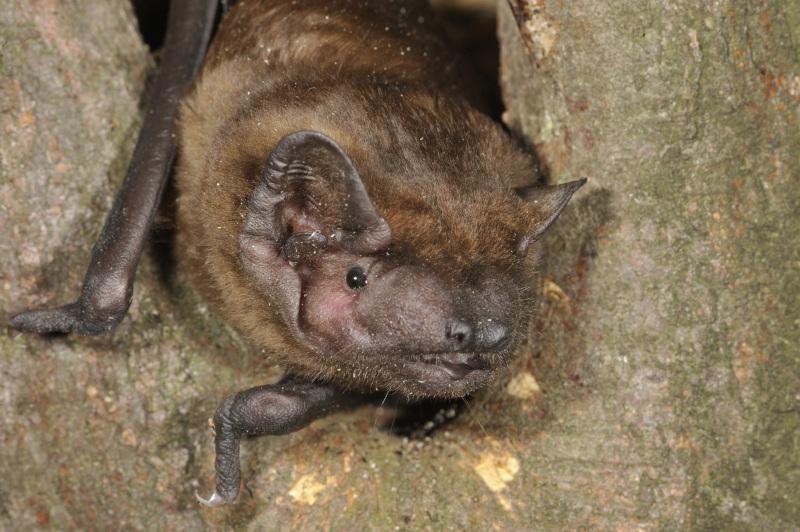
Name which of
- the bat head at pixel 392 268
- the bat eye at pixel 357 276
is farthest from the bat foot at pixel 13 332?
the bat eye at pixel 357 276

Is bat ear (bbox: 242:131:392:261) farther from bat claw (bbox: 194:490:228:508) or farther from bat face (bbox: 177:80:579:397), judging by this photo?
bat claw (bbox: 194:490:228:508)


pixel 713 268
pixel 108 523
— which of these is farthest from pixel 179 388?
pixel 713 268

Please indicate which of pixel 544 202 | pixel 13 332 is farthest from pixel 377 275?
pixel 13 332

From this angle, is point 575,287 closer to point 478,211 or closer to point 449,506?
point 478,211

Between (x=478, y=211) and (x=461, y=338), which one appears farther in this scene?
(x=478, y=211)

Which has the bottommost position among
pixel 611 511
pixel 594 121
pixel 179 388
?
pixel 179 388
